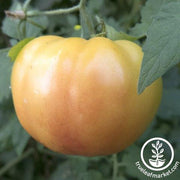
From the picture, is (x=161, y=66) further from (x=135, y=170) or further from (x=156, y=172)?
(x=135, y=170)

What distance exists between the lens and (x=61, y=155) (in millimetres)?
1273

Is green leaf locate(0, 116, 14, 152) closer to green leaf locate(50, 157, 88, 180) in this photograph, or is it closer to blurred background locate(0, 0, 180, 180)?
blurred background locate(0, 0, 180, 180)

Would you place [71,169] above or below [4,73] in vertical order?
below

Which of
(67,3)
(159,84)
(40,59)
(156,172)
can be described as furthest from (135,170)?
(67,3)

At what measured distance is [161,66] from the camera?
501mm

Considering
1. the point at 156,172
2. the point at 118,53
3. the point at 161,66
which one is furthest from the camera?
the point at 156,172

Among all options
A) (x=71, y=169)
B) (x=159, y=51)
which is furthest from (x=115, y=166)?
(x=159, y=51)

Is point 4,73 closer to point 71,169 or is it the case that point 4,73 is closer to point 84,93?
point 84,93

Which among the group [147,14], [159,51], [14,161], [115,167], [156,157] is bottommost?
[14,161]

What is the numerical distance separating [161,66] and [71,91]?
17 cm

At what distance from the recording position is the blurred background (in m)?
0.95

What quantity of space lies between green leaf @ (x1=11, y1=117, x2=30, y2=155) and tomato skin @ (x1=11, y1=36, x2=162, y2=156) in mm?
338

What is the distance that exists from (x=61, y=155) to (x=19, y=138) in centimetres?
31

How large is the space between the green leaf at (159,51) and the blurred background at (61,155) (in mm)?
335
